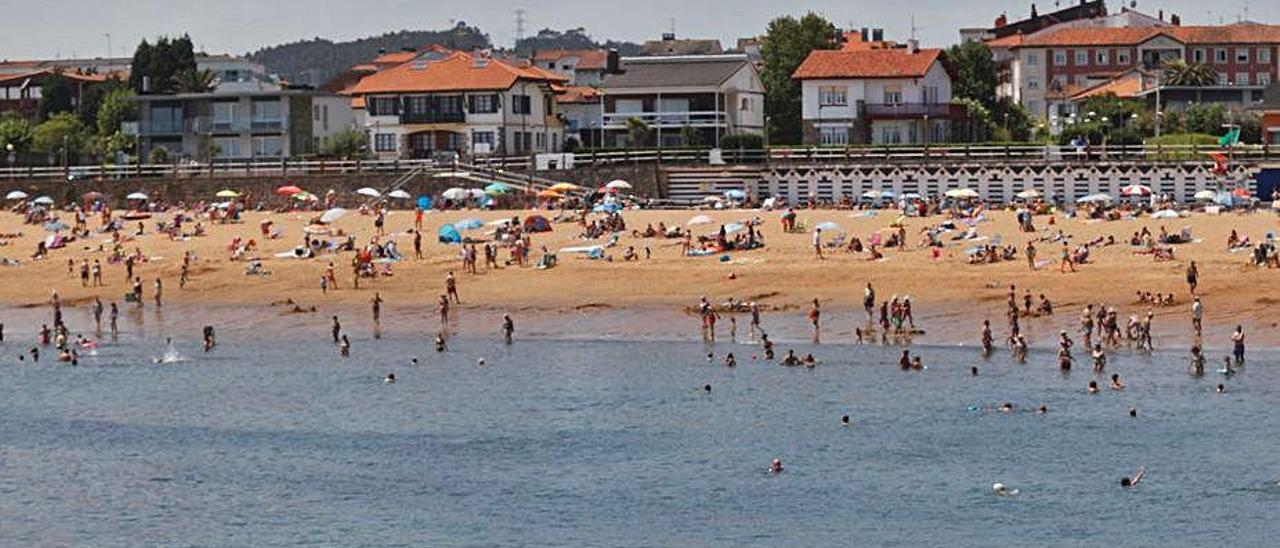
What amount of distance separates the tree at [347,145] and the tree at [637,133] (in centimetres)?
1078

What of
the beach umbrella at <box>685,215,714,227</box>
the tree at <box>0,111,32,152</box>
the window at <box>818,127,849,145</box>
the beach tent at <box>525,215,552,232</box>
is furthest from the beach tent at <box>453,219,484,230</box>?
the tree at <box>0,111,32,152</box>

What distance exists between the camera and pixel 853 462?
3581cm

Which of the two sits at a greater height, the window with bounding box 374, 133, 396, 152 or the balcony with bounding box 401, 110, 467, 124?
the balcony with bounding box 401, 110, 467, 124

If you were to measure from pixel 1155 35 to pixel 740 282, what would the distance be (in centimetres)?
8030

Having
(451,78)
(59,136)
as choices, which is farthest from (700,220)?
(59,136)

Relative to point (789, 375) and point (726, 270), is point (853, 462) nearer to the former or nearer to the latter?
point (789, 375)

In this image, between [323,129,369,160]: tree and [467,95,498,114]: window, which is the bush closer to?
[467,95,498,114]: window

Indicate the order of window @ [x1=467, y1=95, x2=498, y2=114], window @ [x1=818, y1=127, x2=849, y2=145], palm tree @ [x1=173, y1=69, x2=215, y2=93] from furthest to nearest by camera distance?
palm tree @ [x1=173, y1=69, x2=215, y2=93] → window @ [x1=818, y1=127, x2=849, y2=145] → window @ [x1=467, y1=95, x2=498, y2=114]

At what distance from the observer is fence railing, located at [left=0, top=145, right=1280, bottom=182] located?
76.4 meters

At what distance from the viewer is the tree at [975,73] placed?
4365 inches

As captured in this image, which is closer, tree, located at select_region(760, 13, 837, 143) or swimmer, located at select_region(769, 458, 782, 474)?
swimmer, located at select_region(769, 458, 782, 474)

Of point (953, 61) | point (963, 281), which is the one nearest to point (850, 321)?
point (963, 281)

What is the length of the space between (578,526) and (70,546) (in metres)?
7.05

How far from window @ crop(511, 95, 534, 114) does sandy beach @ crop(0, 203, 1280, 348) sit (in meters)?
24.1
